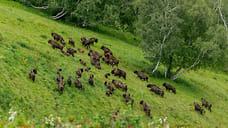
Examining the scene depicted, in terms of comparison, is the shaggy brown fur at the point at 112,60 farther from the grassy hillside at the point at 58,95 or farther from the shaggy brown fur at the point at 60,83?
the shaggy brown fur at the point at 60,83

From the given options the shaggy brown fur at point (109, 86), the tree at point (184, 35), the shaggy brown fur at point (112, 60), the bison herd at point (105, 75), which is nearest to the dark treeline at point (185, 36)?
the tree at point (184, 35)

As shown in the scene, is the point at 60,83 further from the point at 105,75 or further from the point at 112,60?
the point at 112,60

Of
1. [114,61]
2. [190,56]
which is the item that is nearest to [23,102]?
[114,61]

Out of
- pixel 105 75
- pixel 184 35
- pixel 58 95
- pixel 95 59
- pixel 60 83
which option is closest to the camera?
pixel 58 95

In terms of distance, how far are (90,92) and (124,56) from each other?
1864 centimetres

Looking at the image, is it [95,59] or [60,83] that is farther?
[95,59]

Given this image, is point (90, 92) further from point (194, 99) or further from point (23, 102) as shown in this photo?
point (194, 99)

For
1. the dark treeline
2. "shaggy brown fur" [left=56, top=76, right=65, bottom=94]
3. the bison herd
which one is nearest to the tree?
the dark treeline

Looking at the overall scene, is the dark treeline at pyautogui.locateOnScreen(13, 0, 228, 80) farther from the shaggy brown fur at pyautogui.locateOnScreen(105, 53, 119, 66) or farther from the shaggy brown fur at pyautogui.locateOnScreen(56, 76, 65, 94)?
the shaggy brown fur at pyautogui.locateOnScreen(56, 76, 65, 94)

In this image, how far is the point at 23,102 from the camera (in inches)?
568

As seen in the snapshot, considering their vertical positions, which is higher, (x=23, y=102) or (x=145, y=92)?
(x=23, y=102)

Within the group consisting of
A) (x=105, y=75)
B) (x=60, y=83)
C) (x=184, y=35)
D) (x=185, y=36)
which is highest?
(x=184, y=35)

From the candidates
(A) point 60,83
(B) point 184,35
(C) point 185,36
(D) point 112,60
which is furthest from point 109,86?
(C) point 185,36

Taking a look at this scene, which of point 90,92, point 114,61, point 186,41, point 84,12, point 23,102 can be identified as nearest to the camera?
point 23,102
